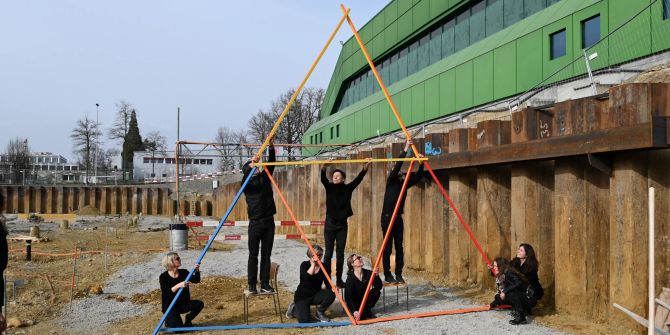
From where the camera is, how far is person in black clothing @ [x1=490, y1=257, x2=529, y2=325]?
7.47m

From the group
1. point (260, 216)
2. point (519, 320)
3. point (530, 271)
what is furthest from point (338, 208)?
point (519, 320)

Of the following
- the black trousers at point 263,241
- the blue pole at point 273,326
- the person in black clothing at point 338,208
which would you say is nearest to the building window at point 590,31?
the person in black clothing at point 338,208

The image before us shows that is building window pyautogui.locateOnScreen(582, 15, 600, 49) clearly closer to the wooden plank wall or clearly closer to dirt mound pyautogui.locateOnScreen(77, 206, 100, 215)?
the wooden plank wall

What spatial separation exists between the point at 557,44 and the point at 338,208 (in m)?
11.9

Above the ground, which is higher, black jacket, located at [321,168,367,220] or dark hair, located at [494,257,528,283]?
black jacket, located at [321,168,367,220]

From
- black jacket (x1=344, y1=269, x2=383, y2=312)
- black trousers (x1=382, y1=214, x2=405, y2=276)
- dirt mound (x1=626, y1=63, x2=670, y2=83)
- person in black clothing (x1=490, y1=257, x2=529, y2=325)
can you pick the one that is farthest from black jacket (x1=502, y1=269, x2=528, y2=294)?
dirt mound (x1=626, y1=63, x2=670, y2=83)

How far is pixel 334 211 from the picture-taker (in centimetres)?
895

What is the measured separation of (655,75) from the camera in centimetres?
1248

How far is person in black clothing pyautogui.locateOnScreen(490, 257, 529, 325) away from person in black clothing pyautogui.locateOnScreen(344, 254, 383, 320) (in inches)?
62.4

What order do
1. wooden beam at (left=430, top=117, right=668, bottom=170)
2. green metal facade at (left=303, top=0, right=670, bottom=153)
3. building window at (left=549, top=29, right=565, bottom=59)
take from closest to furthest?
1. wooden beam at (left=430, top=117, right=668, bottom=170)
2. green metal facade at (left=303, top=0, right=670, bottom=153)
3. building window at (left=549, top=29, right=565, bottom=59)

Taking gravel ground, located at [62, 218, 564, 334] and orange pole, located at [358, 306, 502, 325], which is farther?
orange pole, located at [358, 306, 502, 325]

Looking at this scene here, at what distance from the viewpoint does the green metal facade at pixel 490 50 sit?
1480cm

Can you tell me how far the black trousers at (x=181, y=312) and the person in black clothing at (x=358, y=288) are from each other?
1.97m

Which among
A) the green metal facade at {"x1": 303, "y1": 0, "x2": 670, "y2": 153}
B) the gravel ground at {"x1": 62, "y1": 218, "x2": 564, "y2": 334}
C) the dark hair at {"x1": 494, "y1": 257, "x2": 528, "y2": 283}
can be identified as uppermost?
the green metal facade at {"x1": 303, "y1": 0, "x2": 670, "y2": 153}
